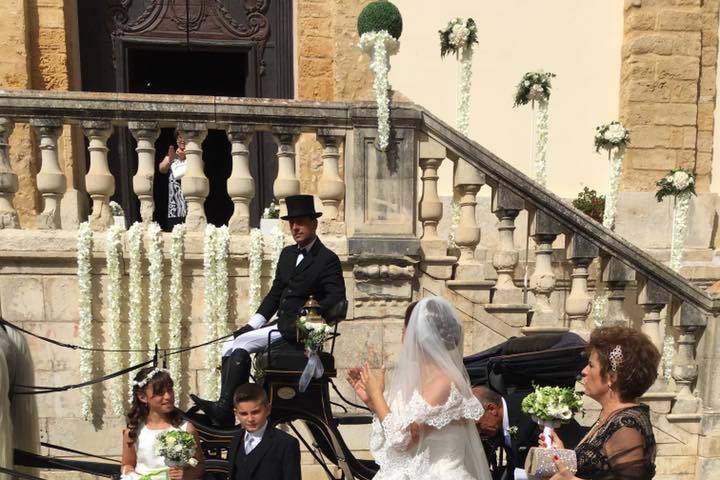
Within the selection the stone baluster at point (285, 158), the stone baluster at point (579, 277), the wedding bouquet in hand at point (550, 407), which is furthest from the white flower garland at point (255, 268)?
the stone baluster at point (579, 277)

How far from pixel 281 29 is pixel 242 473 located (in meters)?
6.74

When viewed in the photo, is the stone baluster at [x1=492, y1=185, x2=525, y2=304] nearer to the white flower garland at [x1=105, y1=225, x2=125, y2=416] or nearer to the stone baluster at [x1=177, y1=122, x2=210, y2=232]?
the stone baluster at [x1=177, y1=122, x2=210, y2=232]

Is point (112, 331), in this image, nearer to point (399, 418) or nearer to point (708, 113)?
point (399, 418)

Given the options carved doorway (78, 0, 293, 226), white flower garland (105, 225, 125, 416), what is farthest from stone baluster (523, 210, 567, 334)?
carved doorway (78, 0, 293, 226)

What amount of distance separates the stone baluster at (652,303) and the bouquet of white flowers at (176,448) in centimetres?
436

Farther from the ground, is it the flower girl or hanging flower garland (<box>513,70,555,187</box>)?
hanging flower garland (<box>513,70,555,187</box>)

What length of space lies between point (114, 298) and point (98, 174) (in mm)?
1085

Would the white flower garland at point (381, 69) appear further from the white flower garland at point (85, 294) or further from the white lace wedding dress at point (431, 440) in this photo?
the white lace wedding dress at point (431, 440)

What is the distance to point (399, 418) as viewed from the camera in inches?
103

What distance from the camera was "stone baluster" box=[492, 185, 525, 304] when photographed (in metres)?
5.23

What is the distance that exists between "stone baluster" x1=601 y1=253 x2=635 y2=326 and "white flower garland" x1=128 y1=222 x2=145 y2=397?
4226 millimetres

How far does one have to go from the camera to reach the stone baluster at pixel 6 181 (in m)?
4.75

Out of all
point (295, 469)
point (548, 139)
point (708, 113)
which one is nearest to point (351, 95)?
point (548, 139)

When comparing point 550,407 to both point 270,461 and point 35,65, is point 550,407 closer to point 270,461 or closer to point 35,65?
point 270,461
